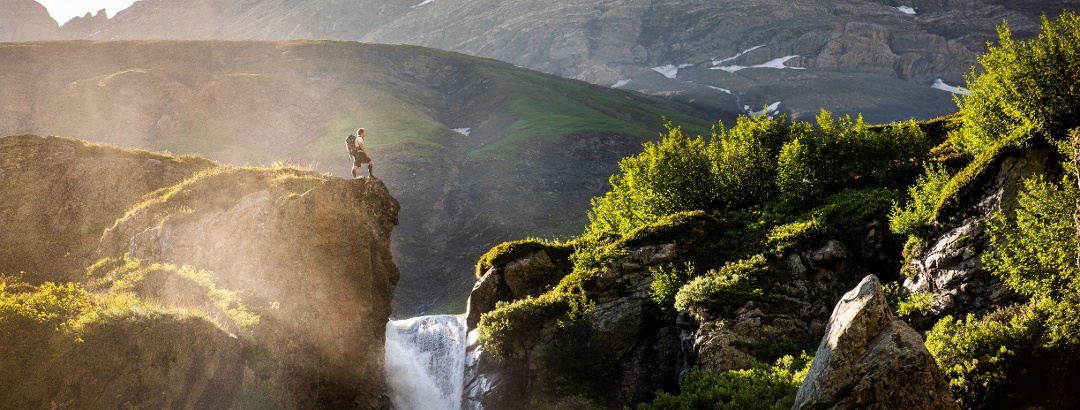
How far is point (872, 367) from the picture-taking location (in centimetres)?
1582

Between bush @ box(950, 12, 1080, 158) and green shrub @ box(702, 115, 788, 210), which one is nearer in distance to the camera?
bush @ box(950, 12, 1080, 158)

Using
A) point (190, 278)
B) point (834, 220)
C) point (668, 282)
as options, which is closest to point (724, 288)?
point (668, 282)

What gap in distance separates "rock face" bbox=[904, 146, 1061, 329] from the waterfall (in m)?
22.8

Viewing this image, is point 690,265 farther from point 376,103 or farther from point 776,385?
point 376,103

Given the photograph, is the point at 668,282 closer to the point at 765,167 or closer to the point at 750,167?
the point at 750,167

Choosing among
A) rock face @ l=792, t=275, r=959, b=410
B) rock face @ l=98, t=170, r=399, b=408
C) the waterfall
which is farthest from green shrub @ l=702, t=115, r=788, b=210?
rock face @ l=98, t=170, r=399, b=408

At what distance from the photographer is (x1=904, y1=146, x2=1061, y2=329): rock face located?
21.4m

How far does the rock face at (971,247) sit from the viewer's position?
21.4m

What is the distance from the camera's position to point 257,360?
864 inches

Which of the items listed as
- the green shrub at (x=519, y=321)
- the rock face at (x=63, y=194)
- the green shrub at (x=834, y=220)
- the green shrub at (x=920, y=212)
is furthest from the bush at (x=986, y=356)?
the rock face at (x=63, y=194)

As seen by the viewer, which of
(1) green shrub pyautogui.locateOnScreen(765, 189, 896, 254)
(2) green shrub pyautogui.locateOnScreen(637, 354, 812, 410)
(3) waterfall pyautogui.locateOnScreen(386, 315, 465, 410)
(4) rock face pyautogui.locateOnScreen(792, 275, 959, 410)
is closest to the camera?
(4) rock face pyautogui.locateOnScreen(792, 275, 959, 410)

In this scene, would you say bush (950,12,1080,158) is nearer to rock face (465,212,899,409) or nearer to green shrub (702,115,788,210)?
rock face (465,212,899,409)

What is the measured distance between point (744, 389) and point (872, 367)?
217 inches

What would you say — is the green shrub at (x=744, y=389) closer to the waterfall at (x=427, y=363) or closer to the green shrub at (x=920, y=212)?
the green shrub at (x=920, y=212)
